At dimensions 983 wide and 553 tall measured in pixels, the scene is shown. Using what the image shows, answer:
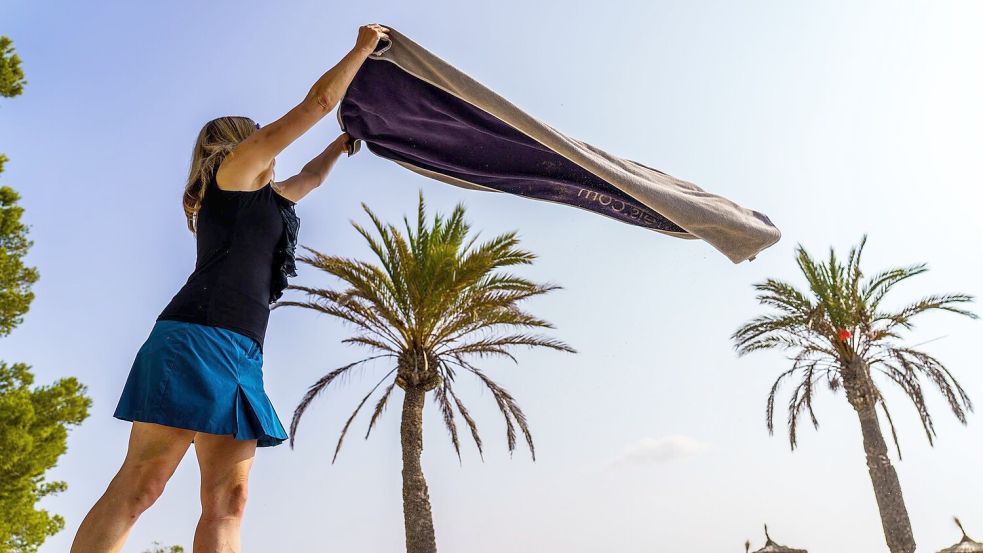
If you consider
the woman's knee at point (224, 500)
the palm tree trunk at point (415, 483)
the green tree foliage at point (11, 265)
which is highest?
the green tree foliage at point (11, 265)

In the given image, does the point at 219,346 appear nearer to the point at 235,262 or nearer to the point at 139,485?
the point at 235,262

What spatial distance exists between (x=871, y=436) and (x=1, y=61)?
24090 mm

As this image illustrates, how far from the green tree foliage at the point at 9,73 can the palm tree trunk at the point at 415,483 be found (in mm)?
12150

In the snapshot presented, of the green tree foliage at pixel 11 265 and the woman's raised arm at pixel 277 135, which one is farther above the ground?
Result: the green tree foliage at pixel 11 265

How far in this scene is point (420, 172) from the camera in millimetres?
Answer: 3910

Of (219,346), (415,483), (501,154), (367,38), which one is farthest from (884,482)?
(219,346)

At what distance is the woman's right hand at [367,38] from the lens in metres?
2.67

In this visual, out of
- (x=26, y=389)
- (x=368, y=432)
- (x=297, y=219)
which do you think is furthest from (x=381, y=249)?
(x=297, y=219)

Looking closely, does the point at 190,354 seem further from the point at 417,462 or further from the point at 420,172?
the point at 417,462

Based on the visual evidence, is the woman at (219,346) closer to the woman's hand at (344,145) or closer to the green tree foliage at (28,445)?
the woman's hand at (344,145)

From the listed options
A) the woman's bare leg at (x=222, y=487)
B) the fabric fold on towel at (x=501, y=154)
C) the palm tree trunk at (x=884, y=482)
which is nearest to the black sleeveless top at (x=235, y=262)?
the woman's bare leg at (x=222, y=487)

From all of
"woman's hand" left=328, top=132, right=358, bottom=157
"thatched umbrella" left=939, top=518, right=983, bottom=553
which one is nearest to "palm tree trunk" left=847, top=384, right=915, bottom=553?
"thatched umbrella" left=939, top=518, right=983, bottom=553

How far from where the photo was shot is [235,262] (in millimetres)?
2461

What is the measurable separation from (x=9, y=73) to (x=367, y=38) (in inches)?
770
